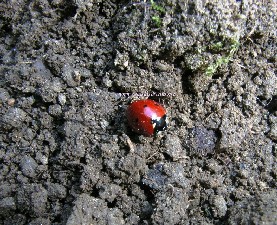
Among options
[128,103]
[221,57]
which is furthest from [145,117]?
[221,57]

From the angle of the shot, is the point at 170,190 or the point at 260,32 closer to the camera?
the point at 170,190

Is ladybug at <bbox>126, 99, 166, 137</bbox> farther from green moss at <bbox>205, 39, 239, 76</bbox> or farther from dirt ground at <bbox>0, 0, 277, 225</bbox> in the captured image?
green moss at <bbox>205, 39, 239, 76</bbox>

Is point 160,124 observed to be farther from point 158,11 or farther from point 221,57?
point 158,11

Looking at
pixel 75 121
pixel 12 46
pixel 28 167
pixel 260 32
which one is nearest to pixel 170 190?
pixel 75 121

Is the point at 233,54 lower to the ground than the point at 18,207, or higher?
higher

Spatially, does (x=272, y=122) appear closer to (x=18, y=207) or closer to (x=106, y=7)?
(x=106, y=7)

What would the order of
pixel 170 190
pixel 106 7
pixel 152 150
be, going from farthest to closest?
pixel 106 7 → pixel 152 150 → pixel 170 190

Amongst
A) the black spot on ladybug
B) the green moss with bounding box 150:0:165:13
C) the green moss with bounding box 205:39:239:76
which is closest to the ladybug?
the black spot on ladybug

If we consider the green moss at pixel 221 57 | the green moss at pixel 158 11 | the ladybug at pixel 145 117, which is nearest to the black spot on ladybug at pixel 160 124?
the ladybug at pixel 145 117
